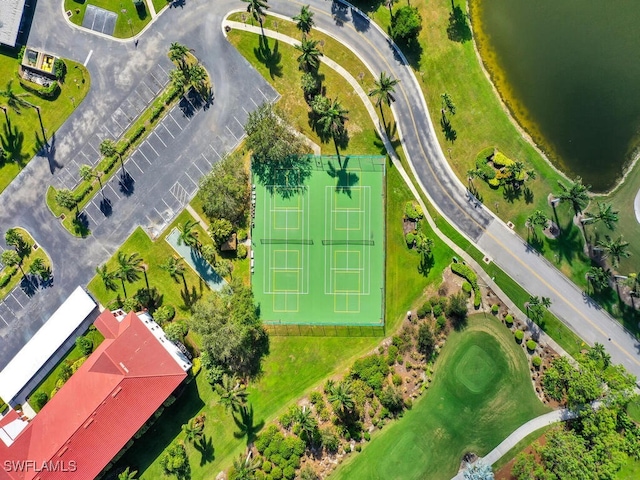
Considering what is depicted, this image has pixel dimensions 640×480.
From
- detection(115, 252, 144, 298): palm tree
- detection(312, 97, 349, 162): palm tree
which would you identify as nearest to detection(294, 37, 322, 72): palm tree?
detection(312, 97, 349, 162): palm tree

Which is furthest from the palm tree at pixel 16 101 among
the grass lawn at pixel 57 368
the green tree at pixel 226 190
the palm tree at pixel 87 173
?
the grass lawn at pixel 57 368

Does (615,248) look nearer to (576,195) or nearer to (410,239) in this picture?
(576,195)

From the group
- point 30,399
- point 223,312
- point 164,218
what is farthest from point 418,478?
point 30,399

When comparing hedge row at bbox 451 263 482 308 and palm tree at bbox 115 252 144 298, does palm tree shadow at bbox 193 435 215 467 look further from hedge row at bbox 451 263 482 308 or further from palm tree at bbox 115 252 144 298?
hedge row at bbox 451 263 482 308

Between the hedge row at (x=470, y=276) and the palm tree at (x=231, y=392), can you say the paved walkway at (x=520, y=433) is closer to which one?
the hedge row at (x=470, y=276)

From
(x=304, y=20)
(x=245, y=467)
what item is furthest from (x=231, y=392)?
(x=304, y=20)
